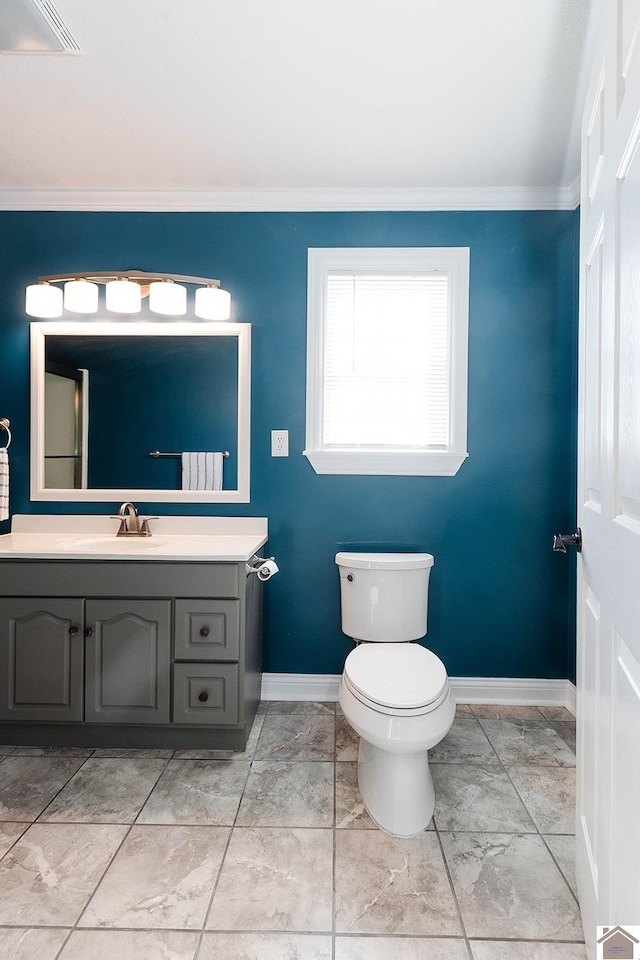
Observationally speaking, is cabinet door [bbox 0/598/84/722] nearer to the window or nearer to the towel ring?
the towel ring

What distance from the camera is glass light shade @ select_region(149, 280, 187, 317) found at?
2.49m

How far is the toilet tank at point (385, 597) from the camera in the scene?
7.85ft

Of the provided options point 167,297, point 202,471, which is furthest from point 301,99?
point 202,471

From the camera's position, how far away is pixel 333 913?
1420mm

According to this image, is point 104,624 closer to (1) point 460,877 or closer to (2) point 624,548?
(1) point 460,877

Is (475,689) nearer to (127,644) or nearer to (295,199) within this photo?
(127,644)

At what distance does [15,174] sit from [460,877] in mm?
3099

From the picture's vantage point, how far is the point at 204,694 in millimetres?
2129

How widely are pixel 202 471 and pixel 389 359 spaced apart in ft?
3.27

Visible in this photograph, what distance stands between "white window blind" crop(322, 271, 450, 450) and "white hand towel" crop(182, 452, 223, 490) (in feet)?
1.69

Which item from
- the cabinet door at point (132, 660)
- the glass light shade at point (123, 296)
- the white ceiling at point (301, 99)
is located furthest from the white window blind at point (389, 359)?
the cabinet door at point (132, 660)

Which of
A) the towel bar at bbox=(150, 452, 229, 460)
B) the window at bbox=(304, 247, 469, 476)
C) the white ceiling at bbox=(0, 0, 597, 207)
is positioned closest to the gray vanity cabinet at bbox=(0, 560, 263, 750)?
the towel bar at bbox=(150, 452, 229, 460)

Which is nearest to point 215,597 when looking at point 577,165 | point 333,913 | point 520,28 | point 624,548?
point 333,913

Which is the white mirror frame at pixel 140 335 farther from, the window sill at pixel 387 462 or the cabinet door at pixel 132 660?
the cabinet door at pixel 132 660
